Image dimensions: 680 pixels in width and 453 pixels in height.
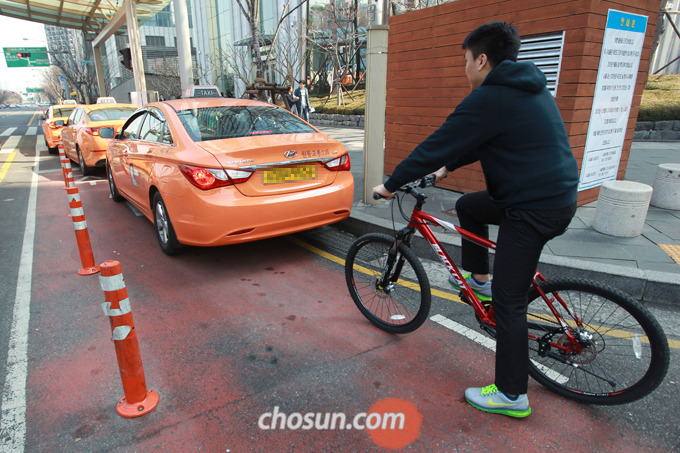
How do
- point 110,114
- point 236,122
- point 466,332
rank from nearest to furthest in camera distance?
1. point 466,332
2. point 236,122
3. point 110,114

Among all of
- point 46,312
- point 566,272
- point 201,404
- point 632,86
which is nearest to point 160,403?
point 201,404

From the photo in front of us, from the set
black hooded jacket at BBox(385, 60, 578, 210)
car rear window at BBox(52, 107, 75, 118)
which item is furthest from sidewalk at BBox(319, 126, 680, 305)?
car rear window at BBox(52, 107, 75, 118)

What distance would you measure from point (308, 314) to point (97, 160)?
307 inches

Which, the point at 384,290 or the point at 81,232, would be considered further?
the point at 81,232

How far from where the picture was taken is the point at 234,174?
12.8 feet

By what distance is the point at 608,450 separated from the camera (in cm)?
217

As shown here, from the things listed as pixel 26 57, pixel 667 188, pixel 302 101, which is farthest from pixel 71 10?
pixel 667 188

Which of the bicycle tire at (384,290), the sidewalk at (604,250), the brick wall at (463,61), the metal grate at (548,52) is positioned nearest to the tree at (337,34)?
the brick wall at (463,61)

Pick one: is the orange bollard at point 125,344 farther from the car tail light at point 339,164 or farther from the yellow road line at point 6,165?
the yellow road line at point 6,165

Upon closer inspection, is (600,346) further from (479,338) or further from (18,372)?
(18,372)

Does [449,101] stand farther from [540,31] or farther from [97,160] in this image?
[97,160]

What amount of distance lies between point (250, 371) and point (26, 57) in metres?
55.6

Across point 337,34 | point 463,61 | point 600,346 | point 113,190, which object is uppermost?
point 337,34

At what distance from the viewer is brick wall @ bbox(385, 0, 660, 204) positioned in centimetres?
502
